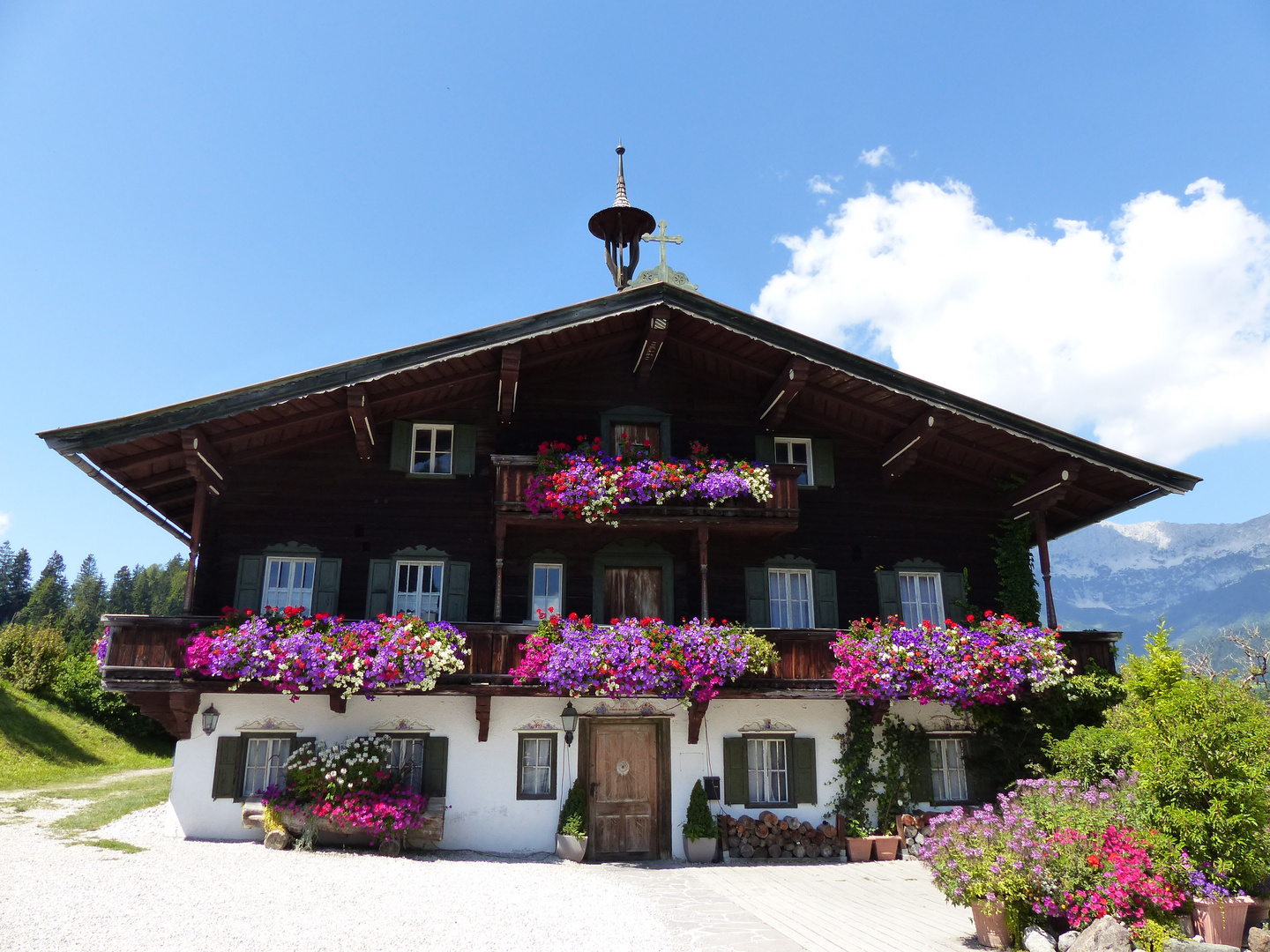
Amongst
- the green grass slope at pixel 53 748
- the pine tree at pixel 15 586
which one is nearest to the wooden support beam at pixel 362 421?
the green grass slope at pixel 53 748

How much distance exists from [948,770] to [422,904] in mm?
10829

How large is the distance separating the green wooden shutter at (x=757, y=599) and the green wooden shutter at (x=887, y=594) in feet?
7.64

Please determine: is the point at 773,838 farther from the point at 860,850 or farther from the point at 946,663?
the point at 946,663

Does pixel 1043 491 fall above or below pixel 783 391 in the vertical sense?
below

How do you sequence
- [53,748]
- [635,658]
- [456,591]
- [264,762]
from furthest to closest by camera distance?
[53,748]
[456,591]
[264,762]
[635,658]

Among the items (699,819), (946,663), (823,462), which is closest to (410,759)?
(699,819)

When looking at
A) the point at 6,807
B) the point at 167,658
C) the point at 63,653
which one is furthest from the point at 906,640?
the point at 63,653

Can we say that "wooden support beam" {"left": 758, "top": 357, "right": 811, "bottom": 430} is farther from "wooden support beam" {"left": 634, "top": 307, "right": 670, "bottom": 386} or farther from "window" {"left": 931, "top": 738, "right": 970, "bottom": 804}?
"window" {"left": 931, "top": 738, "right": 970, "bottom": 804}

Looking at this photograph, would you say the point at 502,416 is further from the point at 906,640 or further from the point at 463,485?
the point at 906,640

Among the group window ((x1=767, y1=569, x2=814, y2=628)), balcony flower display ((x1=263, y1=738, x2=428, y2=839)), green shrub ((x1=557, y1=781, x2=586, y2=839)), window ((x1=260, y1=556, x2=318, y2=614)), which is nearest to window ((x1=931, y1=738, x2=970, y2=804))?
window ((x1=767, y1=569, x2=814, y2=628))

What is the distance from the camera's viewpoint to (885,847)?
1573cm

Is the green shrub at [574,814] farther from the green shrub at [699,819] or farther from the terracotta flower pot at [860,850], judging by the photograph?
the terracotta flower pot at [860,850]

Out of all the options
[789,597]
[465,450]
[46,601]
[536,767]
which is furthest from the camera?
[46,601]

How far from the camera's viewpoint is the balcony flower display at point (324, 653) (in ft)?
46.9
